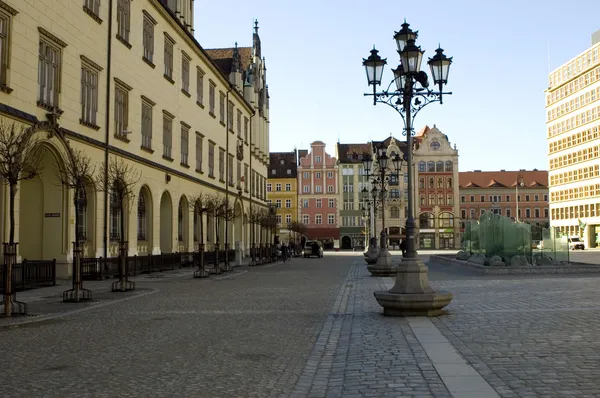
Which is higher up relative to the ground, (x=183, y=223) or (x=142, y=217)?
(x=142, y=217)

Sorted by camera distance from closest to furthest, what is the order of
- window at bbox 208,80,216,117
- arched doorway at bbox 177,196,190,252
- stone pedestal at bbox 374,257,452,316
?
1. stone pedestal at bbox 374,257,452,316
2. arched doorway at bbox 177,196,190,252
3. window at bbox 208,80,216,117

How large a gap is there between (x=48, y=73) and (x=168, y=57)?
47.7ft

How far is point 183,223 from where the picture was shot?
3931 cm

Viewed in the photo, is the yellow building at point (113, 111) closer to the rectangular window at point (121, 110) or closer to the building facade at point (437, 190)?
the rectangular window at point (121, 110)

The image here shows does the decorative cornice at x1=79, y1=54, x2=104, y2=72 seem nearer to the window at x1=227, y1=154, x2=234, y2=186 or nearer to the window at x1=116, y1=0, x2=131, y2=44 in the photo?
the window at x1=116, y1=0, x2=131, y2=44

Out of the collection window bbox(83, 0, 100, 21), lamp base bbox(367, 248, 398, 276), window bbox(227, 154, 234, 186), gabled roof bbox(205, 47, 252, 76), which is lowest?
lamp base bbox(367, 248, 398, 276)

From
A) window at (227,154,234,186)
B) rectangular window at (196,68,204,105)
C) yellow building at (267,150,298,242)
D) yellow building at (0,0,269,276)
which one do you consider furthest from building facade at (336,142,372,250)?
rectangular window at (196,68,204,105)

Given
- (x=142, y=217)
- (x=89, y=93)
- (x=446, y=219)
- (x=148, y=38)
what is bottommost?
(x=142, y=217)

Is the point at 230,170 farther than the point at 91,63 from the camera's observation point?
Yes

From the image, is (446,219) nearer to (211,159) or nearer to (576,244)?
(576,244)

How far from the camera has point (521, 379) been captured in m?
6.75

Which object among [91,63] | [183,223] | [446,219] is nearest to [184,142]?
[183,223]

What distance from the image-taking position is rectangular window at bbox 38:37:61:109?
72.0ft

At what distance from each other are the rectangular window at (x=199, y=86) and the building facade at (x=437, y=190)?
71.5m
